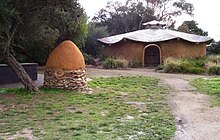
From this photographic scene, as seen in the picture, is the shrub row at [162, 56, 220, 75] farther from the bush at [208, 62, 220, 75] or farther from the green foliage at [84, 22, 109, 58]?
the green foliage at [84, 22, 109, 58]

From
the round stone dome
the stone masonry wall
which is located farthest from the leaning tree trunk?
the round stone dome

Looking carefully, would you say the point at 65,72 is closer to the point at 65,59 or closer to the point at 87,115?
the point at 65,59

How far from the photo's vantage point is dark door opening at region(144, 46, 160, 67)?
29.8 meters

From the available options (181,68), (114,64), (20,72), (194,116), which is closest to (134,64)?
(114,64)

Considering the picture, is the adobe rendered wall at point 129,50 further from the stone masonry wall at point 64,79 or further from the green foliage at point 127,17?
the stone masonry wall at point 64,79

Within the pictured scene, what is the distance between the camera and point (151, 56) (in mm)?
29984

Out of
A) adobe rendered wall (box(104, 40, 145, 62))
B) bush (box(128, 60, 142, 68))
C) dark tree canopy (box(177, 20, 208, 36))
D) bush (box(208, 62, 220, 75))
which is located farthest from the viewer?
dark tree canopy (box(177, 20, 208, 36))

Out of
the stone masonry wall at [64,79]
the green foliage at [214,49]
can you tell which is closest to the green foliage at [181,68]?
the stone masonry wall at [64,79]

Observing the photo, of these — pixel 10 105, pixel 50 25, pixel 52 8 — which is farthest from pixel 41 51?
pixel 10 105

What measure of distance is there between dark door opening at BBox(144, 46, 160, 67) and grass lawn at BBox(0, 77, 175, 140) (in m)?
17.8

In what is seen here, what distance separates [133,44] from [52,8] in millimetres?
18644

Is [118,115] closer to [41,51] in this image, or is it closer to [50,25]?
[50,25]

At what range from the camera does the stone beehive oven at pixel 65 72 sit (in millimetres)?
12039

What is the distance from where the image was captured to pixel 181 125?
6992mm
